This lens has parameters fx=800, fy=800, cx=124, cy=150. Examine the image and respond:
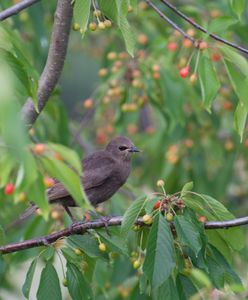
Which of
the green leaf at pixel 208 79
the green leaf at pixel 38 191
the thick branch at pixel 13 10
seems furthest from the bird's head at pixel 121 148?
the green leaf at pixel 38 191

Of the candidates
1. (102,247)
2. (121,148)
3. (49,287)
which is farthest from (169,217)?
(121,148)

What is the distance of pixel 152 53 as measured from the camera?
24.9 feet

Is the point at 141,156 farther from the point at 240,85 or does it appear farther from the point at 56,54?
the point at 240,85

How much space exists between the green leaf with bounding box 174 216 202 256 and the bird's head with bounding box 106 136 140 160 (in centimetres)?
300

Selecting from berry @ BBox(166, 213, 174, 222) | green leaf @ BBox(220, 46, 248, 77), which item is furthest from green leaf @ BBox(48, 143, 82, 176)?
green leaf @ BBox(220, 46, 248, 77)

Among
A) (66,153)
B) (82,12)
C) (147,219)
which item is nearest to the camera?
(66,153)

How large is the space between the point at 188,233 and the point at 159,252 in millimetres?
186

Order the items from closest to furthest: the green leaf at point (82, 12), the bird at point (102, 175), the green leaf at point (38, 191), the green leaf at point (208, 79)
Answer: the green leaf at point (38, 191) → the green leaf at point (82, 12) → the green leaf at point (208, 79) → the bird at point (102, 175)

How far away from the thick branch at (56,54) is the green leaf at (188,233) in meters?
1.20

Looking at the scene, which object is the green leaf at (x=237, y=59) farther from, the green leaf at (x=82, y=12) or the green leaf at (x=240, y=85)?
the green leaf at (x=82, y=12)

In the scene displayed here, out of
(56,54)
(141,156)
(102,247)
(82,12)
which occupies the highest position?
(82,12)

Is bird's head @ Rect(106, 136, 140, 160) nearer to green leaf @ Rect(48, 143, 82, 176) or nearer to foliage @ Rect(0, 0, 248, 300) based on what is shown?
foliage @ Rect(0, 0, 248, 300)

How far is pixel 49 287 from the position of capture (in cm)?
425

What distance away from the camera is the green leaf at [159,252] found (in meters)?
3.88
